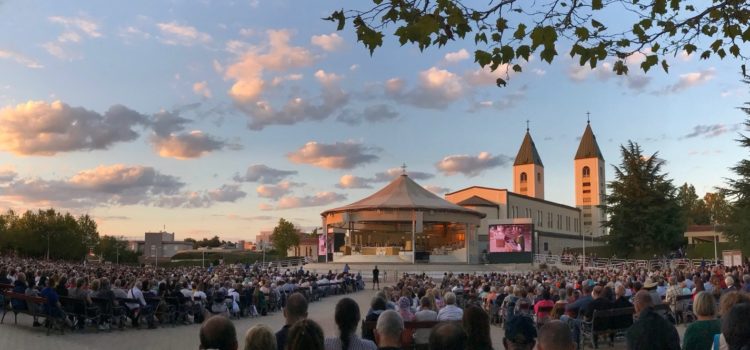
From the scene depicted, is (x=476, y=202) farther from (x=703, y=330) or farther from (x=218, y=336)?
(x=218, y=336)

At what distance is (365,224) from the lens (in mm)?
63375

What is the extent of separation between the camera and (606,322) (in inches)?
411

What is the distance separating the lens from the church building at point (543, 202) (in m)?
71.2

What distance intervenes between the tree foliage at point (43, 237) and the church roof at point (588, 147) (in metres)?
71.0

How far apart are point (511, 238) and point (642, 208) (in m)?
10.6

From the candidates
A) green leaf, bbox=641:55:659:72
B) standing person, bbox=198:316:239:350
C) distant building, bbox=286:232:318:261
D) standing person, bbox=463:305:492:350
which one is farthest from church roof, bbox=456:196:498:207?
standing person, bbox=198:316:239:350

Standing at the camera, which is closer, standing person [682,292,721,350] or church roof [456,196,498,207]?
standing person [682,292,721,350]

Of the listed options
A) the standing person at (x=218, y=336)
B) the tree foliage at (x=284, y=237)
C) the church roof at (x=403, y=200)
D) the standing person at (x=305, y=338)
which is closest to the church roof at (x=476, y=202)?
the church roof at (x=403, y=200)

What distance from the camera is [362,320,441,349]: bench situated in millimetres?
8031

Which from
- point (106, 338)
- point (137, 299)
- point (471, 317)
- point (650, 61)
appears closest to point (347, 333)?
point (471, 317)

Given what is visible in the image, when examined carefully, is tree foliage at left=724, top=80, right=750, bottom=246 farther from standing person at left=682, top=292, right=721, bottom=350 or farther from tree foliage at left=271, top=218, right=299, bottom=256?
tree foliage at left=271, top=218, right=299, bottom=256

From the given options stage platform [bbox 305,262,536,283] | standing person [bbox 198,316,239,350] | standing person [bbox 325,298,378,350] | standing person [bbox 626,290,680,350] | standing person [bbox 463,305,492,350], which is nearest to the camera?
standing person [bbox 198,316,239,350]

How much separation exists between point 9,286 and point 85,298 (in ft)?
12.9

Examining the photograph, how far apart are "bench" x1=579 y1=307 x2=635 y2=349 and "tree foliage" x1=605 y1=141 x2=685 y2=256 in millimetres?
41483
